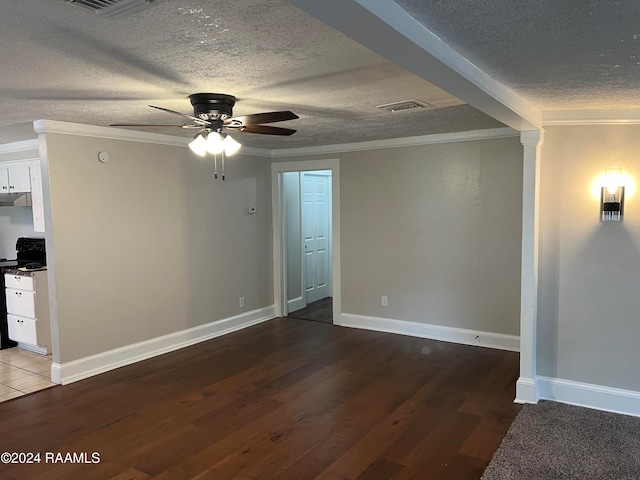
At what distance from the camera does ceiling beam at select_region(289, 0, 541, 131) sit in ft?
4.25

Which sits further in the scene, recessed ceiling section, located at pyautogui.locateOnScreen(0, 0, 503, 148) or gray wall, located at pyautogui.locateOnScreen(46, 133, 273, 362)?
gray wall, located at pyautogui.locateOnScreen(46, 133, 273, 362)

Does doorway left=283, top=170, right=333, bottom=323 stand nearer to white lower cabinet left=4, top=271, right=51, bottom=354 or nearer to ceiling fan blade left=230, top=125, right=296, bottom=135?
white lower cabinet left=4, top=271, right=51, bottom=354

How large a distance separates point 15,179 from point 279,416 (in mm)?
4304

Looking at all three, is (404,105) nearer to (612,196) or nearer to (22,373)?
(612,196)

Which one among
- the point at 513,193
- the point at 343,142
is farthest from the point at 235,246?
the point at 513,193

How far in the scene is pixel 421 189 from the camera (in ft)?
17.6

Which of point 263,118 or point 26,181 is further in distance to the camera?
point 26,181

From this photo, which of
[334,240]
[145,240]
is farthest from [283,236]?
[145,240]

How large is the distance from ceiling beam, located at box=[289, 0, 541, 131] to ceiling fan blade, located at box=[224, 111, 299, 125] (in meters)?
0.98

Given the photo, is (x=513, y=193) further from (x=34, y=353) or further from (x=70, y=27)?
(x=34, y=353)

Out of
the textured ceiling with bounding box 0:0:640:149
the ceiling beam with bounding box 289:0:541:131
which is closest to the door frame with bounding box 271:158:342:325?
the textured ceiling with bounding box 0:0:640:149

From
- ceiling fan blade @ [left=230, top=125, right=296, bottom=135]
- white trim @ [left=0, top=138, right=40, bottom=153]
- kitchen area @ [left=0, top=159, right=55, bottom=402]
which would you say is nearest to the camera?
ceiling fan blade @ [left=230, top=125, right=296, bottom=135]

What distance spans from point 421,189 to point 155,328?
128 inches

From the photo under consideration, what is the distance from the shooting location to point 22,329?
5.11 m
